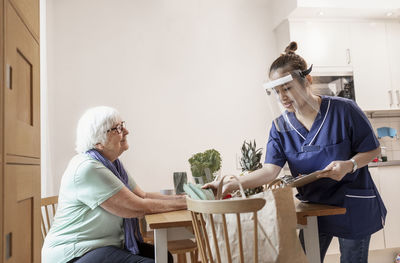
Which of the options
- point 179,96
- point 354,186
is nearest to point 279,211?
point 354,186

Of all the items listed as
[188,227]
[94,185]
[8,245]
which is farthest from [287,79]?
[8,245]

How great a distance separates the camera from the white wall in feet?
10.6

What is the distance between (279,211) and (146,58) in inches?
102

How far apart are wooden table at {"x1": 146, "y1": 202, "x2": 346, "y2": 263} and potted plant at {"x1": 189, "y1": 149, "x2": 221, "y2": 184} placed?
20.0 inches

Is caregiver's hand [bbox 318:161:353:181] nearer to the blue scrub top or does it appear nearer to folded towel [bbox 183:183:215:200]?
the blue scrub top

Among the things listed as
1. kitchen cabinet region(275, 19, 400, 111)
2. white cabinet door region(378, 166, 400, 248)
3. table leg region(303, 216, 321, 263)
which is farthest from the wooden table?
kitchen cabinet region(275, 19, 400, 111)

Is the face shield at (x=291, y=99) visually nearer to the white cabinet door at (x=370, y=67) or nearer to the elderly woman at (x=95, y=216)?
the elderly woman at (x=95, y=216)

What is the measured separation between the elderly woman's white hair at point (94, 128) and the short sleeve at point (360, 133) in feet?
3.75

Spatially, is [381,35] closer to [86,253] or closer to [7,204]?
[86,253]

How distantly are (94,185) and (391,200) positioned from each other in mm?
2673

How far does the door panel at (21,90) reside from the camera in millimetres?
840

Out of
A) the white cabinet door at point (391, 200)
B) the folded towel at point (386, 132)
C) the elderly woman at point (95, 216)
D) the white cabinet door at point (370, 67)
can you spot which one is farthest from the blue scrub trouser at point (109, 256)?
the folded towel at point (386, 132)

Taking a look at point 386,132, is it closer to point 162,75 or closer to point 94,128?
point 162,75

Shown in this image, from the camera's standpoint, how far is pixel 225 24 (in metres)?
3.62
